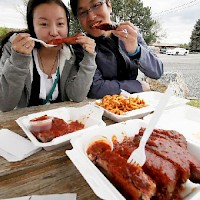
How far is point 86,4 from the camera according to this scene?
2.70 metres

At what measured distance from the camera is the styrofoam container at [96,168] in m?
0.80

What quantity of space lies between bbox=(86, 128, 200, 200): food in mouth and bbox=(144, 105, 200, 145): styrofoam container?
52 centimetres

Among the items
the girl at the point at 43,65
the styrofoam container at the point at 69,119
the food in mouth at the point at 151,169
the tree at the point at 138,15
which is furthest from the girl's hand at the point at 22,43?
the tree at the point at 138,15

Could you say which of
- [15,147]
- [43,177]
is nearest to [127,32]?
[15,147]

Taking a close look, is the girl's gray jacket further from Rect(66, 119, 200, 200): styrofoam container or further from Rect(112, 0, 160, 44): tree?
Rect(112, 0, 160, 44): tree

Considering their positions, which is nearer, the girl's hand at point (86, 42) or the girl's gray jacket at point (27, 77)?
the girl's gray jacket at point (27, 77)

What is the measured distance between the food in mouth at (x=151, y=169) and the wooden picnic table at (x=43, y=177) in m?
0.18

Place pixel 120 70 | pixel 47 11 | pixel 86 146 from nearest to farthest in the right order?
pixel 86 146
pixel 47 11
pixel 120 70

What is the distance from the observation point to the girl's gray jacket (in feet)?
6.96

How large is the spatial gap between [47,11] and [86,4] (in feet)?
1.97

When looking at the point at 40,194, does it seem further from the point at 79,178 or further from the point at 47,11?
the point at 47,11

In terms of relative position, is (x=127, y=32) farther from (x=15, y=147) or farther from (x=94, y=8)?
(x=15, y=147)

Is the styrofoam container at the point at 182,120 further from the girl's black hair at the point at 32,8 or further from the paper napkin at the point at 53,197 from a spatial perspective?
the girl's black hair at the point at 32,8

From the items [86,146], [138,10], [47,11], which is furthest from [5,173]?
[138,10]
